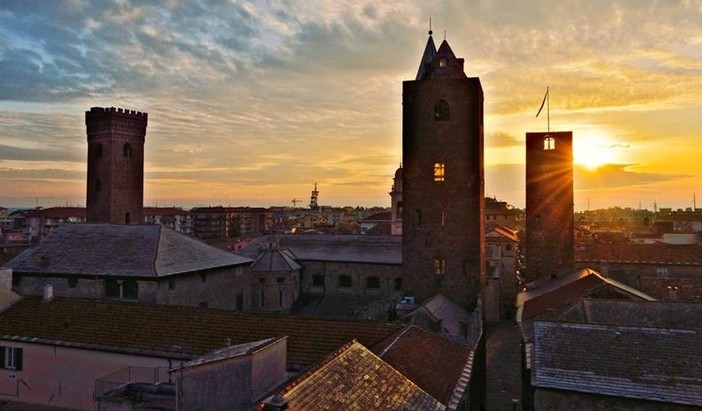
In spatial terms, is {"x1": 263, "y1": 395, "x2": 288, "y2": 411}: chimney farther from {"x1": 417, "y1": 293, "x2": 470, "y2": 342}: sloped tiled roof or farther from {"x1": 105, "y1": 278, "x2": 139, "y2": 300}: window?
{"x1": 105, "y1": 278, "x2": 139, "y2": 300}: window

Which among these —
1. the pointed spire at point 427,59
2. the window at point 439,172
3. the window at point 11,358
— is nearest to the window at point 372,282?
the window at point 439,172

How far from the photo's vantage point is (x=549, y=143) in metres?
46.4

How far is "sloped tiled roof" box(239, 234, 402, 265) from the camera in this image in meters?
37.7

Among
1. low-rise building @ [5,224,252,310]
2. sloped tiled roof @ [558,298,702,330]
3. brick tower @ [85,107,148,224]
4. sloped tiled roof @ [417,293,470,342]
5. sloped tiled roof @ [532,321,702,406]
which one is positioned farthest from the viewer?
brick tower @ [85,107,148,224]

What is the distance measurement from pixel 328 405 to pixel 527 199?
39.1 metres

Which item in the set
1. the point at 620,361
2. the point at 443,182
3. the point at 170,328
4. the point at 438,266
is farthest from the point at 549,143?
the point at 170,328

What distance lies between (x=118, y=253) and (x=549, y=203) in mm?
34502

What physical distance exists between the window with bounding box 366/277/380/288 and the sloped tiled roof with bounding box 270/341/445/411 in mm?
22940

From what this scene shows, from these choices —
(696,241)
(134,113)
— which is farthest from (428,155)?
(696,241)

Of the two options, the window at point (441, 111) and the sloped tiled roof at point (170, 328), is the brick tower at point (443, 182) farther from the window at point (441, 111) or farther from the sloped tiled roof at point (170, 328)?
the sloped tiled roof at point (170, 328)

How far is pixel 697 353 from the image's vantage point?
16.2 meters

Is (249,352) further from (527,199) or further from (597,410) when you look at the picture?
(527,199)

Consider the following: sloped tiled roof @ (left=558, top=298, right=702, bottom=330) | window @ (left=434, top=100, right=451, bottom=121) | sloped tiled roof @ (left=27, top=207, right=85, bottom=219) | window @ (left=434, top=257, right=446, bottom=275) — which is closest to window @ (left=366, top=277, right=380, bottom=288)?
window @ (left=434, top=257, right=446, bottom=275)

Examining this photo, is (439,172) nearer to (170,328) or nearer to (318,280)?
(318,280)
